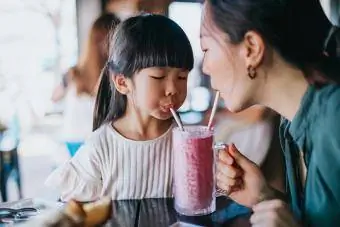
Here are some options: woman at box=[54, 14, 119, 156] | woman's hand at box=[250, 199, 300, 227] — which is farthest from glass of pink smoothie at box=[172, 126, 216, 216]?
woman at box=[54, 14, 119, 156]

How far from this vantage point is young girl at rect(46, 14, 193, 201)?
1.11 metres

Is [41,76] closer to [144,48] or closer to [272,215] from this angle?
[144,48]

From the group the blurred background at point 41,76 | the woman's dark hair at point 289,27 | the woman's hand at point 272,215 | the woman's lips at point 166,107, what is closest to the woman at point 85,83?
the blurred background at point 41,76

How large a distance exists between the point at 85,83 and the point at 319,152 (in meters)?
0.54

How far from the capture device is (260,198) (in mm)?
1112

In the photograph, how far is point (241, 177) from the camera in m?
1.13

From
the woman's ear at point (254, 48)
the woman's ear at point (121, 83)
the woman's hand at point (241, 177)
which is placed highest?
the woman's ear at point (254, 48)

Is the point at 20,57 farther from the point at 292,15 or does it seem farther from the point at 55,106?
the point at 292,15

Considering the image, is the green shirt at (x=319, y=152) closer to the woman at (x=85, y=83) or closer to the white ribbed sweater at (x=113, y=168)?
the white ribbed sweater at (x=113, y=168)

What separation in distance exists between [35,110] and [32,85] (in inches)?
2.3

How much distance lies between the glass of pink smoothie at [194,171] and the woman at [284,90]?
5cm

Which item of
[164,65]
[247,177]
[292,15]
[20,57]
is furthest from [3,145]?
[292,15]

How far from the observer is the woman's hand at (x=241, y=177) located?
3.66ft

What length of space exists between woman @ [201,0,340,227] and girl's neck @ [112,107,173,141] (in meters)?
0.16
